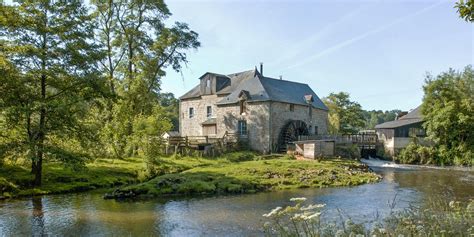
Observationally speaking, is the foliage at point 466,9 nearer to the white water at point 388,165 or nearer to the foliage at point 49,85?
the foliage at point 49,85

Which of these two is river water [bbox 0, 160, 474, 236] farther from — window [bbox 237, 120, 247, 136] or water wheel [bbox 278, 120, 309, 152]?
window [bbox 237, 120, 247, 136]

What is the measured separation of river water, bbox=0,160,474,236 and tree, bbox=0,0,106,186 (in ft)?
8.79

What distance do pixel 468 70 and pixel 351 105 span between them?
18158mm

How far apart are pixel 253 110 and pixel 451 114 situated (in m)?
17.7

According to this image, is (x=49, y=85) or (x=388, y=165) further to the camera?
(x=388, y=165)

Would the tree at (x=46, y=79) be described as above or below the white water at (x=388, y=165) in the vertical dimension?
above

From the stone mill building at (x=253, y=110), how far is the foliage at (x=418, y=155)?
844 cm

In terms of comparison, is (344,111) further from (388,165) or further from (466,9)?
(466,9)

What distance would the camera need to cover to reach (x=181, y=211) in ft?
43.7

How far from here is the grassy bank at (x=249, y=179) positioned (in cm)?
1733

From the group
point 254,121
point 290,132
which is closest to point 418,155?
point 290,132

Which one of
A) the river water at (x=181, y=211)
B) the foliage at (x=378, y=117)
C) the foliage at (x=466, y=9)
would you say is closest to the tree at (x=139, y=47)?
the river water at (x=181, y=211)

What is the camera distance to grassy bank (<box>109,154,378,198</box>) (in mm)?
17328

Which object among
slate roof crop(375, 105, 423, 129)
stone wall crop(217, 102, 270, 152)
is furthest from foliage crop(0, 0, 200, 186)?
slate roof crop(375, 105, 423, 129)
